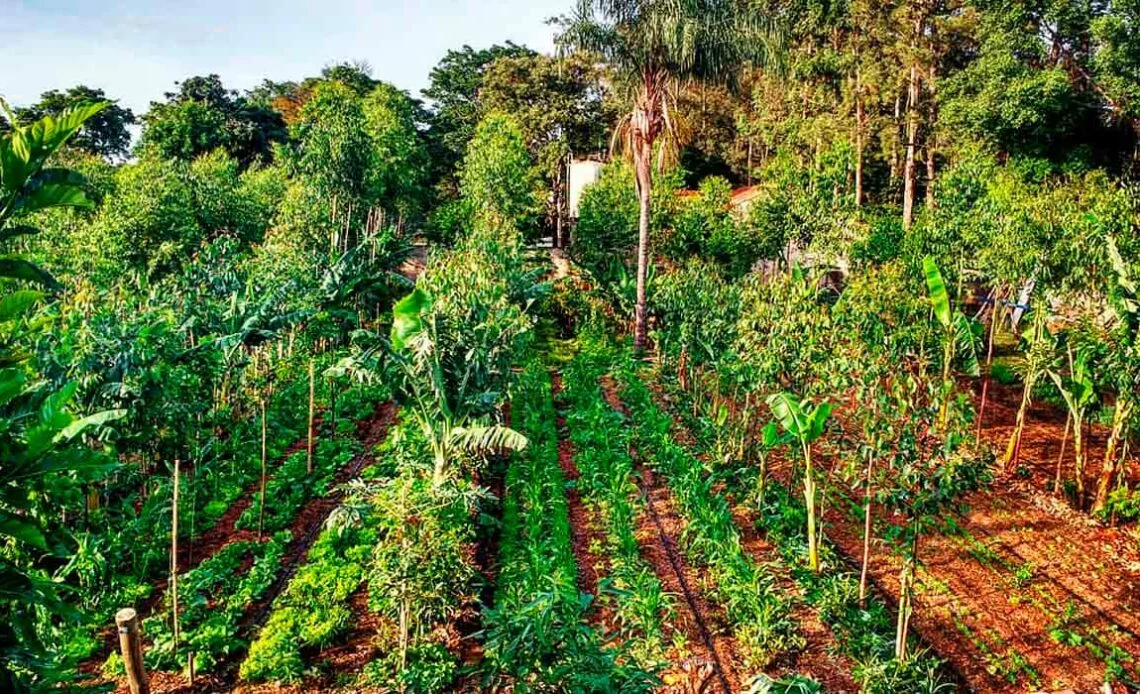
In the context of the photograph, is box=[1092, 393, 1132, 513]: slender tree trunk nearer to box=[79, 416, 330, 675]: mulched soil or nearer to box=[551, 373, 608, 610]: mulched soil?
box=[551, 373, 608, 610]: mulched soil

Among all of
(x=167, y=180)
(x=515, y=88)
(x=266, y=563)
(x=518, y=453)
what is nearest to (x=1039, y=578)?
(x=518, y=453)

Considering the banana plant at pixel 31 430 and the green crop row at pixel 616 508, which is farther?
the green crop row at pixel 616 508

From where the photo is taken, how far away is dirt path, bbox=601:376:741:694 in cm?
713

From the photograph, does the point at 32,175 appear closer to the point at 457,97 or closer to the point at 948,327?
the point at 948,327

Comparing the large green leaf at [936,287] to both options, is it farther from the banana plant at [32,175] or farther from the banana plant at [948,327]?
the banana plant at [32,175]

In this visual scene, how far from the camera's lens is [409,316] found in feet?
31.7

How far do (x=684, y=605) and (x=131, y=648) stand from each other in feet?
18.3

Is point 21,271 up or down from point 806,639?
up

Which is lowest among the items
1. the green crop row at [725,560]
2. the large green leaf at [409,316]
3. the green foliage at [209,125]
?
the green crop row at [725,560]

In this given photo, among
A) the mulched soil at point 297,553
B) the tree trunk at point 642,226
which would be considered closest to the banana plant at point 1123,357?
the mulched soil at point 297,553

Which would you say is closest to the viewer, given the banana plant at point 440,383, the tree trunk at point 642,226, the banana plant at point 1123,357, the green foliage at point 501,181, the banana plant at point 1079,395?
the banana plant at point 440,383

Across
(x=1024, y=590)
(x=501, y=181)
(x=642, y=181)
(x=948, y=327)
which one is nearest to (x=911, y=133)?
(x=642, y=181)

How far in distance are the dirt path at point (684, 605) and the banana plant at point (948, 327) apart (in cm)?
447

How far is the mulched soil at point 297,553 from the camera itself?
22.4 ft
